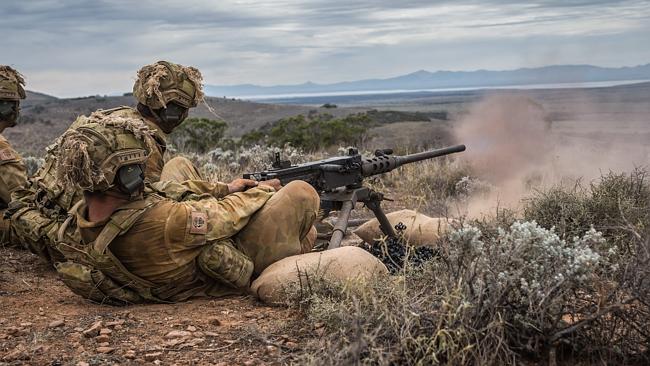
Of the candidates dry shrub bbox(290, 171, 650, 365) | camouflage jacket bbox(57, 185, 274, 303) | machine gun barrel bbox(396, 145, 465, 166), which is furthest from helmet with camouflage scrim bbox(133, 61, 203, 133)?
dry shrub bbox(290, 171, 650, 365)

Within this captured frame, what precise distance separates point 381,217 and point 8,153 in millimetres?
3192

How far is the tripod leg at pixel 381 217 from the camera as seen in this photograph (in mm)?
6559

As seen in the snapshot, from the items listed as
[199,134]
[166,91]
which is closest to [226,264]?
[166,91]

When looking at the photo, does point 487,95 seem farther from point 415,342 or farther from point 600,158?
point 415,342

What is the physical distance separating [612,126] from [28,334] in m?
20.8

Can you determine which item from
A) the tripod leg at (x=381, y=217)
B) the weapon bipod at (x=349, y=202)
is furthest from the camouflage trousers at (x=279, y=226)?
the tripod leg at (x=381, y=217)

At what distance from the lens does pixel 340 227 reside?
596 cm

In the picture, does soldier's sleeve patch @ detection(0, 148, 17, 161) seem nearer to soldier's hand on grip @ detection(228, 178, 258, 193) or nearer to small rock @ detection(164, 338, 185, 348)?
soldier's hand on grip @ detection(228, 178, 258, 193)

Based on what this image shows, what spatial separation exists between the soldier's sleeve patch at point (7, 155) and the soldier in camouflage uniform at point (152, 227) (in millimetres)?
1699

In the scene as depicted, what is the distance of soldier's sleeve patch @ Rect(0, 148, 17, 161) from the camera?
6.54m

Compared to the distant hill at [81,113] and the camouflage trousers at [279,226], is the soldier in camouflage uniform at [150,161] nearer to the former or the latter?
the camouflage trousers at [279,226]

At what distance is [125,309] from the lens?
4887 millimetres

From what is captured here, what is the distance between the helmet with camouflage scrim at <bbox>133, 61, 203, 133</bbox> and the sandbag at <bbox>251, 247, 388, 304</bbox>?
1716 millimetres

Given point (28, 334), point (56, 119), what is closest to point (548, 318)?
point (28, 334)
